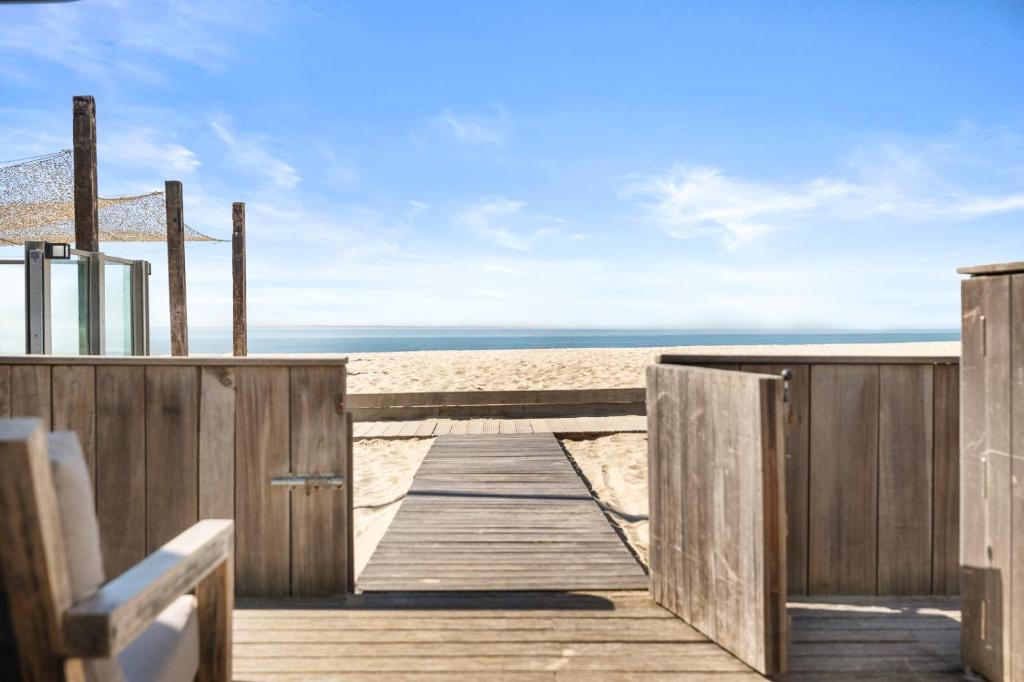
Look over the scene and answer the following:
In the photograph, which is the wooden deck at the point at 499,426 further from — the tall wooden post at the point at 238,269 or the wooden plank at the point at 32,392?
the wooden plank at the point at 32,392

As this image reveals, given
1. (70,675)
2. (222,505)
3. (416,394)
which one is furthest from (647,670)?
(416,394)

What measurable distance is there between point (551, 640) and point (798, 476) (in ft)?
4.56

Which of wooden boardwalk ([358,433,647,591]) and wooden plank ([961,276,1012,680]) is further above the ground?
wooden plank ([961,276,1012,680])

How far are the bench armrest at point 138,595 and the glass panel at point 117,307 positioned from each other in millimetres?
5780

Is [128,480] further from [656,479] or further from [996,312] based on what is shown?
[996,312]

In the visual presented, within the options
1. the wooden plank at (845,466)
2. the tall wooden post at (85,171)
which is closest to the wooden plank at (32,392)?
the wooden plank at (845,466)

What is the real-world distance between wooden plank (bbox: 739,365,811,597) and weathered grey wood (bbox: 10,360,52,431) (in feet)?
10.8

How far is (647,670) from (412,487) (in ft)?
Answer: 9.47

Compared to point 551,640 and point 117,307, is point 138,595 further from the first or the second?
point 117,307

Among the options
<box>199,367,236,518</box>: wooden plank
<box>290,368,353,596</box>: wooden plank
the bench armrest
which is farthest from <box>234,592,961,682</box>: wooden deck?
the bench armrest

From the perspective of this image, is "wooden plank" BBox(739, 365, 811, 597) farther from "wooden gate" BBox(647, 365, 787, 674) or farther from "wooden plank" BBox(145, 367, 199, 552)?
→ "wooden plank" BBox(145, 367, 199, 552)

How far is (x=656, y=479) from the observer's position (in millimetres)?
2764

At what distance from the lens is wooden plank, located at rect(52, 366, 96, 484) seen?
2.78m

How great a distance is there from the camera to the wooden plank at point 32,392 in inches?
110
